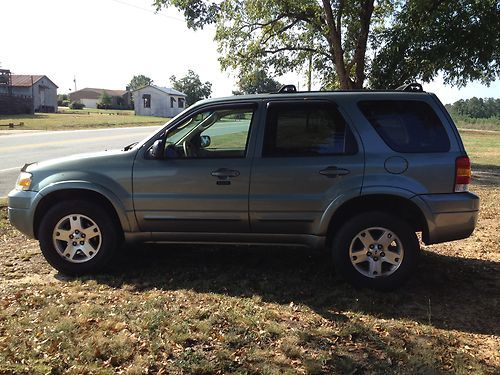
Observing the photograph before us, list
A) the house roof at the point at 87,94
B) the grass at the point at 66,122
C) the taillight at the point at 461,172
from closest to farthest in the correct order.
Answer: the taillight at the point at 461,172
the grass at the point at 66,122
the house roof at the point at 87,94

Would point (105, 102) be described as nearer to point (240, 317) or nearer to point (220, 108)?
point (220, 108)

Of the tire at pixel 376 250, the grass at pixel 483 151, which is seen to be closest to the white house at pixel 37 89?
the grass at pixel 483 151

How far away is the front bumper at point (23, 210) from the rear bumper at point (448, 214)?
3.72 metres

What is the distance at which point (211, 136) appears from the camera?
5.10 metres

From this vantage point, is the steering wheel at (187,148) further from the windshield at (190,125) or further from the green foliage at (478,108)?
the green foliage at (478,108)

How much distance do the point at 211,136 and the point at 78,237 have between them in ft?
5.53

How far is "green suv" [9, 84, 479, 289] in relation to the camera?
4.52 meters

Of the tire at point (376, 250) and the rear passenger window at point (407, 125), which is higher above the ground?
the rear passenger window at point (407, 125)

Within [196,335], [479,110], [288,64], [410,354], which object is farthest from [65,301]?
[479,110]

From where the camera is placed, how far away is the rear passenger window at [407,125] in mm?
4539

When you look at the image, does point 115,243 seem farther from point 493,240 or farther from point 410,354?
point 493,240

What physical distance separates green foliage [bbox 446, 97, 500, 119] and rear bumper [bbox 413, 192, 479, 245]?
335 feet

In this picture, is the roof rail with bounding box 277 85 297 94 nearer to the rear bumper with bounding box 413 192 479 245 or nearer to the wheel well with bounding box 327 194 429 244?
the wheel well with bounding box 327 194 429 244

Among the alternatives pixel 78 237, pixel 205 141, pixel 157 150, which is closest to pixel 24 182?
pixel 78 237
